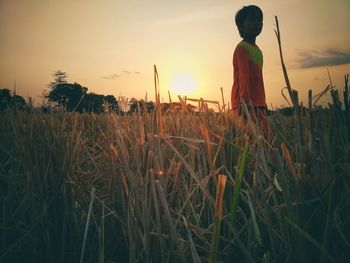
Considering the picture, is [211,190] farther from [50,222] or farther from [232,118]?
[50,222]

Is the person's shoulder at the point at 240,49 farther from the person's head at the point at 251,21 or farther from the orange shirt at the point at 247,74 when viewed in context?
the person's head at the point at 251,21

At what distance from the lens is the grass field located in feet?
2.13

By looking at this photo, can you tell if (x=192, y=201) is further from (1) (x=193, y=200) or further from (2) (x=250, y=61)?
(2) (x=250, y=61)

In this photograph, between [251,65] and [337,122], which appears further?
[251,65]

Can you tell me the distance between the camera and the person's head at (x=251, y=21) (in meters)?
3.04

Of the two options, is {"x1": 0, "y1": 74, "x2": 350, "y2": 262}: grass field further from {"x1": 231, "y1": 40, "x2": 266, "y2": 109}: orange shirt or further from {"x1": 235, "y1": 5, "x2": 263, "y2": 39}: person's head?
{"x1": 235, "y1": 5, "x2": 263, "y2": 39}: person's head

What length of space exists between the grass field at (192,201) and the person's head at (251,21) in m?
1.82

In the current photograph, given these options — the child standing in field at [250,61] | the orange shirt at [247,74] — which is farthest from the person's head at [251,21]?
the orange shirt at [247,74]

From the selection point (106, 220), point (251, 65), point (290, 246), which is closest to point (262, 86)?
point (251, 65)

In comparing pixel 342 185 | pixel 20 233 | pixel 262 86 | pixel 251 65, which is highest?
pixel 251 65

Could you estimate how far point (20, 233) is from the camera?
1.16m

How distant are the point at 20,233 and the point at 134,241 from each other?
0.59 metres

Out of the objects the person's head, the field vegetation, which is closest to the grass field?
the field vegetation

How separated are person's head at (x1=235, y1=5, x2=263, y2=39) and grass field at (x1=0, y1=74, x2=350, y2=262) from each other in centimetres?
182
